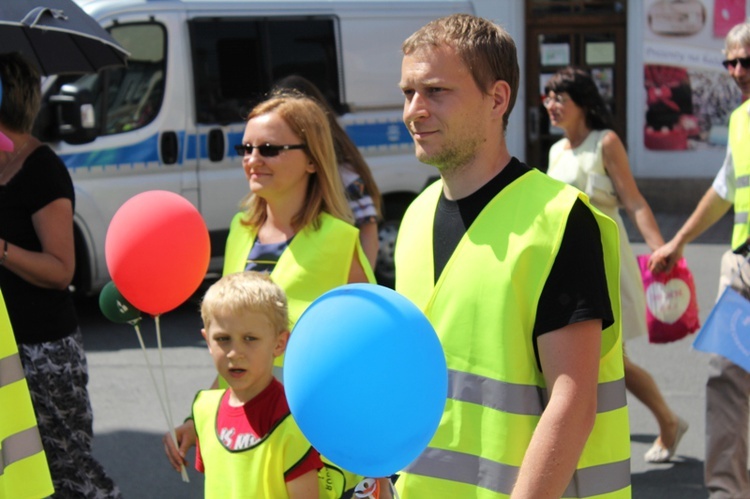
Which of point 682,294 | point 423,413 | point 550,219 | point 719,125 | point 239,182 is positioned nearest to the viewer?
point 423,413

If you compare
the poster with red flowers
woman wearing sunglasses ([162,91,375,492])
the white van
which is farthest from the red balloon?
the poster with red flowers

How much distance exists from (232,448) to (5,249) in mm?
1273

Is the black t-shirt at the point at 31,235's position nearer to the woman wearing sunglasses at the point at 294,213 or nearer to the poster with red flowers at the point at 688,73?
the woman wearing sunglasses at the point at 294,213

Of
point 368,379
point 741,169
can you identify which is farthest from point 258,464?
point 741,169

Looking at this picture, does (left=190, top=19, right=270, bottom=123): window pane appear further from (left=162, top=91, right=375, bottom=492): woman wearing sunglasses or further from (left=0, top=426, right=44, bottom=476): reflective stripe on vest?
(left=0, top=426, right=44, bottom=476): reflective stripe on vest

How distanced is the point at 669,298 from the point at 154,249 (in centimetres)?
293

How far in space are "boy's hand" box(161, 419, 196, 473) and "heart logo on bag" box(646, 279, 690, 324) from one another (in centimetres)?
281

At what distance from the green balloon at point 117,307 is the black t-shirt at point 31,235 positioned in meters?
0.51

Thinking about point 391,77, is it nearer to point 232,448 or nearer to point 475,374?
point 232,448

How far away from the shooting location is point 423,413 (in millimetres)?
2094

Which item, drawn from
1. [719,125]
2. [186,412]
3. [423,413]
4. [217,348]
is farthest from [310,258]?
[719,125]

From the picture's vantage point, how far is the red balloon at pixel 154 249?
11.7 ft

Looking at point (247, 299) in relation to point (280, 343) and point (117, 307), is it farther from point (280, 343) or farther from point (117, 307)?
point (117, 307)

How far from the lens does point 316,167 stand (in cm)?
387
